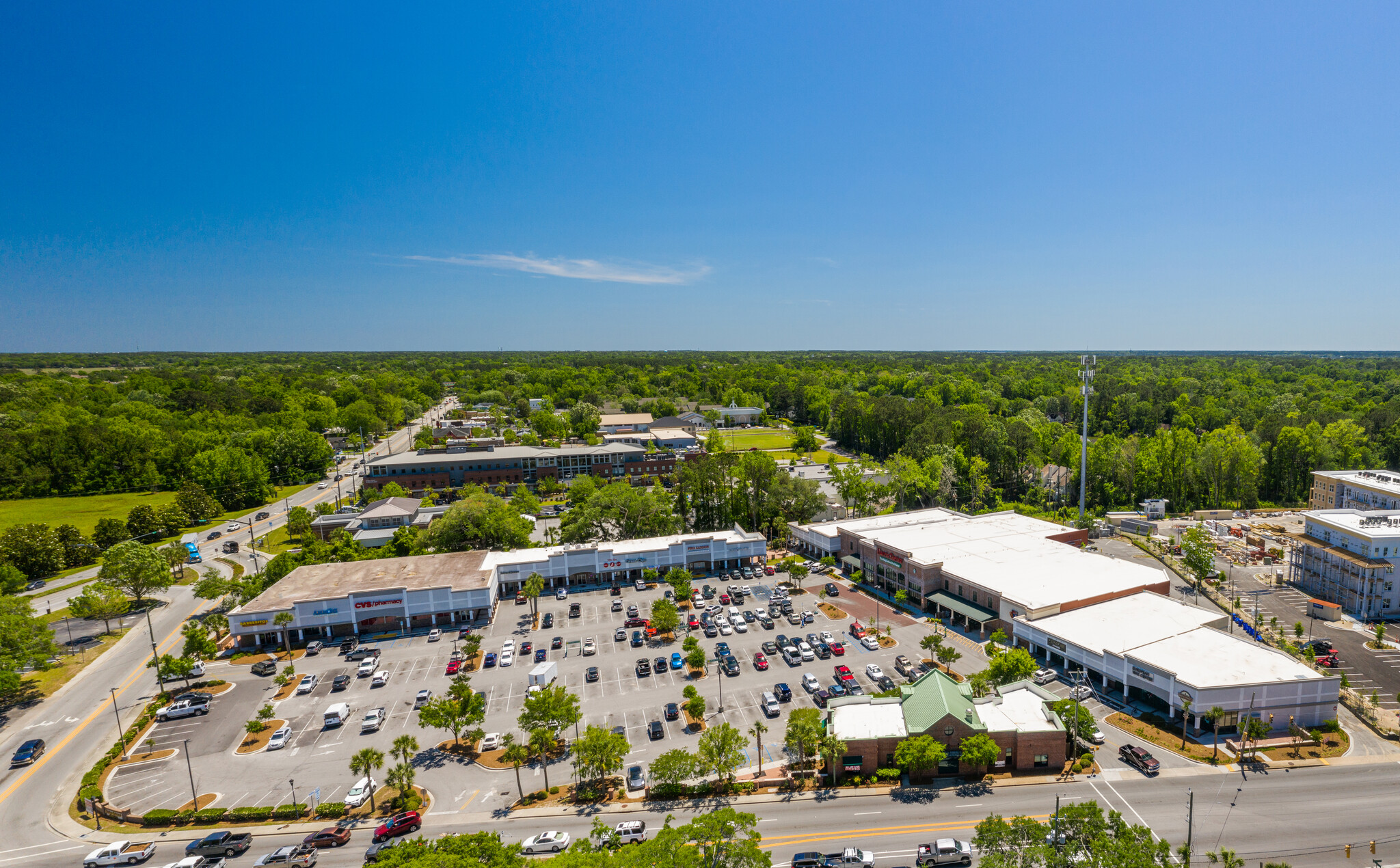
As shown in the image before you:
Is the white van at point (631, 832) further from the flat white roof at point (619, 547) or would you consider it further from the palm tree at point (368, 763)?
the flat white roof at point (619, 547)

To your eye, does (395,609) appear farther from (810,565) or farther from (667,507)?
(810,565)

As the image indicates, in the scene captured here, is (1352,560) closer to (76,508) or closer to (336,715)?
(336,715)

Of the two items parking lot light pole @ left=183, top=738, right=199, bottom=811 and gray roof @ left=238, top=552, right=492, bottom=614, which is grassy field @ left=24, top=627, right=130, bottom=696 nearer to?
gray roof @ left=238, top=552, right=492, bottom=614

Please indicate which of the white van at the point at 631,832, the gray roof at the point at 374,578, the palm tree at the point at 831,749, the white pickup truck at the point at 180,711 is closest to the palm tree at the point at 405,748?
the white van at the point at 631,832

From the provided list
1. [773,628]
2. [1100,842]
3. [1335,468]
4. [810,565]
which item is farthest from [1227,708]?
[1335,468]

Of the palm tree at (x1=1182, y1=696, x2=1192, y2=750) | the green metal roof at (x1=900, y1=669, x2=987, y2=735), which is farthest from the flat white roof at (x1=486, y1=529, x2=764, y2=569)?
the palm tree at (x1=1182, y1=696, x2=1192, y2=750)
